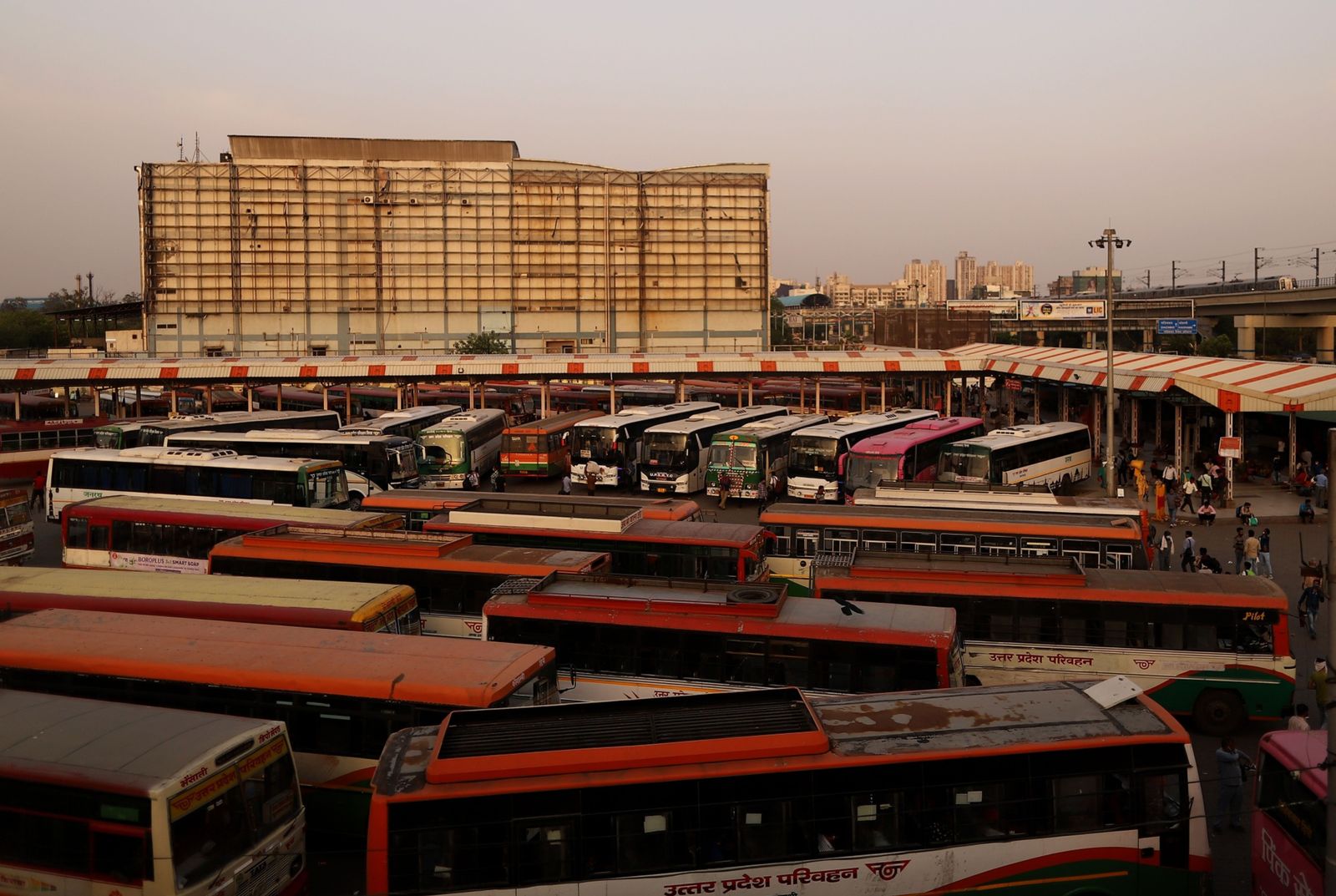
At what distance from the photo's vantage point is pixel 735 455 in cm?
2648

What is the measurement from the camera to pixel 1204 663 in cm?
1171

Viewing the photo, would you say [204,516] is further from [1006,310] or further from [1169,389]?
[1006,310]

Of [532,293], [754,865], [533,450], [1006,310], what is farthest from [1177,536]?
[1006,310]

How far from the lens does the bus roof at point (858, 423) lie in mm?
25703

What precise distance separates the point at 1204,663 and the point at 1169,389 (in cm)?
1798

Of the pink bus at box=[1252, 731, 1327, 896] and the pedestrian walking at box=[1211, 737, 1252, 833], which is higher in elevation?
the pink bus at box=[1252, 731, 1327, 896]

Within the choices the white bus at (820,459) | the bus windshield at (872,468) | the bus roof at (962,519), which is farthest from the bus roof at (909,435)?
the bus roof at (962,519)

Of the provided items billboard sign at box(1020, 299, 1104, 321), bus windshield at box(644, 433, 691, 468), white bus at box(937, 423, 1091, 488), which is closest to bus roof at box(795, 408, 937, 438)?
white bus at box(937, 423, 1091, 488)

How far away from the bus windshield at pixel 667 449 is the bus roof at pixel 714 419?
13 centimetres

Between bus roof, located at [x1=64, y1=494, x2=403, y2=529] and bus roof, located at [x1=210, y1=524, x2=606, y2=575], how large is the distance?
48.3 inches

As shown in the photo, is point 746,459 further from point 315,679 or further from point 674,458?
point 315,679

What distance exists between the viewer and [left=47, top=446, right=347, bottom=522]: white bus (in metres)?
20.5

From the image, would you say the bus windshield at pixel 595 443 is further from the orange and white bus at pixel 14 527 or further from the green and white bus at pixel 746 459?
the orange and white bus at pixel 14 527

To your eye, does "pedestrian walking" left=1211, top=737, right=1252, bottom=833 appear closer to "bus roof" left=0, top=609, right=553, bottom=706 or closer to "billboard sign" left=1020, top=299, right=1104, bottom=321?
"bus roof" left=0, top=609, right=553, bottom=706
